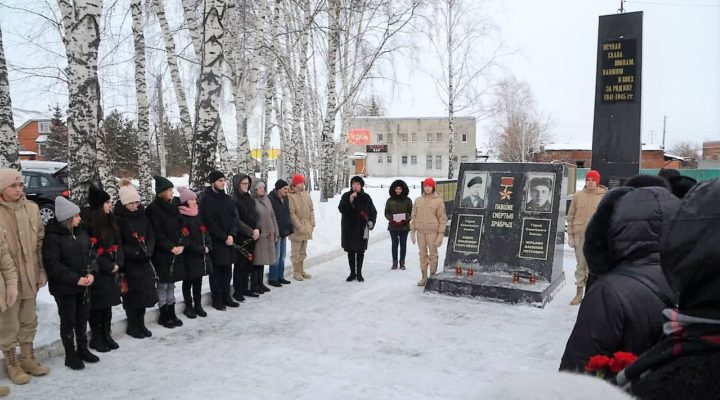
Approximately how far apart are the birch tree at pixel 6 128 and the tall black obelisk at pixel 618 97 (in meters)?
11.1

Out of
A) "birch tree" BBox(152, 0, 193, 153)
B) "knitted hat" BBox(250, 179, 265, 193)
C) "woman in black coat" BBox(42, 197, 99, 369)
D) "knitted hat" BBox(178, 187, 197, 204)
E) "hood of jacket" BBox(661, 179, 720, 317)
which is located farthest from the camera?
"birch tree" BBox(152, 0, 193, 153)

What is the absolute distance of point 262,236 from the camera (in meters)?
7.46

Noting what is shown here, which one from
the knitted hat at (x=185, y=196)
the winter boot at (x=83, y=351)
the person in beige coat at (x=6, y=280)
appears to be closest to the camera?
the person in beige coat at (x=6, y=280)

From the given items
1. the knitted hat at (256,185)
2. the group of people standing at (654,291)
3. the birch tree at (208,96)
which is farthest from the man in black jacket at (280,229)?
the group of people standing at (654,291)

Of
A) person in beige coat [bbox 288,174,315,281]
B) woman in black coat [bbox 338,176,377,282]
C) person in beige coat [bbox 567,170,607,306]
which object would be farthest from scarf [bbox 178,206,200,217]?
person in beige coat [bbox 567,170,607,306]

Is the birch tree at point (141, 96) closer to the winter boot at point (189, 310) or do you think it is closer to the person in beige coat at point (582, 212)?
the winter boot at point (189, 310)

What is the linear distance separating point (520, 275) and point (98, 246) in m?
5.79

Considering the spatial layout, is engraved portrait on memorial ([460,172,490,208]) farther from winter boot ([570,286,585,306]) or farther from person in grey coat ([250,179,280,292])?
person in grey coat ([250,179,280,292])

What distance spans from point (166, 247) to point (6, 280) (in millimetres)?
1779

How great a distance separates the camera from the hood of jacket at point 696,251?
121cm

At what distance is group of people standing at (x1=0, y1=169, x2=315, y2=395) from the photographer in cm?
439

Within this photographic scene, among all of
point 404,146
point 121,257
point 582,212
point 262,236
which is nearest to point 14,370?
point 121,257

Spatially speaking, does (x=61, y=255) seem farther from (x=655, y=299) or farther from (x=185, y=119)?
(x=185, y=119)

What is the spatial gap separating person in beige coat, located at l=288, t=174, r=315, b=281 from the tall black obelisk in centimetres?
706
